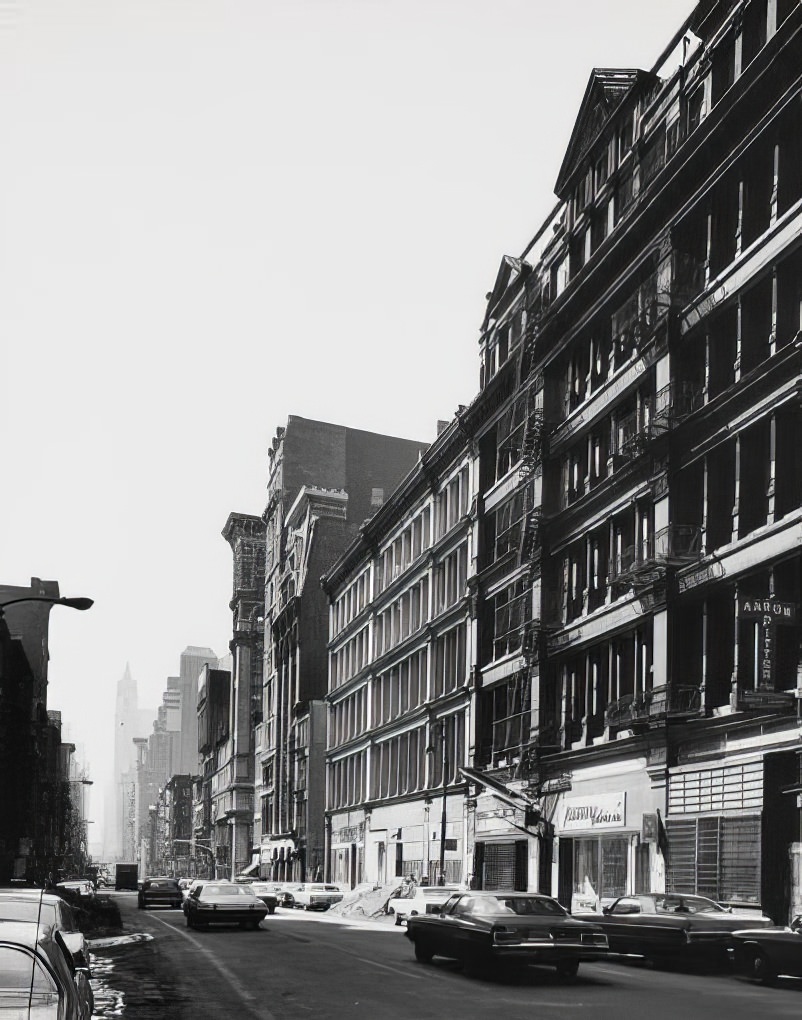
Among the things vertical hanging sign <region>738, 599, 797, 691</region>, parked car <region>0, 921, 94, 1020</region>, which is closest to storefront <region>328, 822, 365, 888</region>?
vertical hanging sign <region>738, 599, 797, 691</region>

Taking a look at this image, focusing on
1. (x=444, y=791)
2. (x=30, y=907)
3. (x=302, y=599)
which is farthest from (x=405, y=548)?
(x=30, y=907)

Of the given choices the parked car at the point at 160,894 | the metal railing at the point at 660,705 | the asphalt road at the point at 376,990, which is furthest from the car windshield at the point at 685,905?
the parked car at the point at 160,894

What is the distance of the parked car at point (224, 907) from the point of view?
126 feet

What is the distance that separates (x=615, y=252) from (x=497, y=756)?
2163 cm

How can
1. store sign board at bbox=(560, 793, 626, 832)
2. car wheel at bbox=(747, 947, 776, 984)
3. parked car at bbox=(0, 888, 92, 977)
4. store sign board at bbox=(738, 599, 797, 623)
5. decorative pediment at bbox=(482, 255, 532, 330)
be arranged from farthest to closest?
decorative pediment at bbox=(482, 255, 532, 330)
store sign board at bbox=(560, 793, 626, 832)
store sign board at bbox=(738, 599, 797, 623)
car wheel at bbox=(747, 947, 776, 984)
parked car at bbox=(0, 888, 92, 977)

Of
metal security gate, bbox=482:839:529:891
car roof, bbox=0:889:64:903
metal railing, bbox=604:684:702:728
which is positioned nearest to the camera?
car roof, bbox=0:889:64:903

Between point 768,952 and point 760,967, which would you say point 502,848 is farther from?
point 768,952

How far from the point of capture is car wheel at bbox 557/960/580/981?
22797 millimetres

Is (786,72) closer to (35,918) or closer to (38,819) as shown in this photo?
(35,918)

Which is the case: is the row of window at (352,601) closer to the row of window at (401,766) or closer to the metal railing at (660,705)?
the row of window at (401,766)

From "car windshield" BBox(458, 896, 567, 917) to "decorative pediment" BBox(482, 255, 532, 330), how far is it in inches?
1373

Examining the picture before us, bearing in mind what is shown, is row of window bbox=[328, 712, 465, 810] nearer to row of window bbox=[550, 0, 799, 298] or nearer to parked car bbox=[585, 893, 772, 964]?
row of window bbox=[550, 0, 799, 298]

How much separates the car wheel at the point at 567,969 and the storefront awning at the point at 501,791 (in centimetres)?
2661

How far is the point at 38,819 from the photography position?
13612cm
